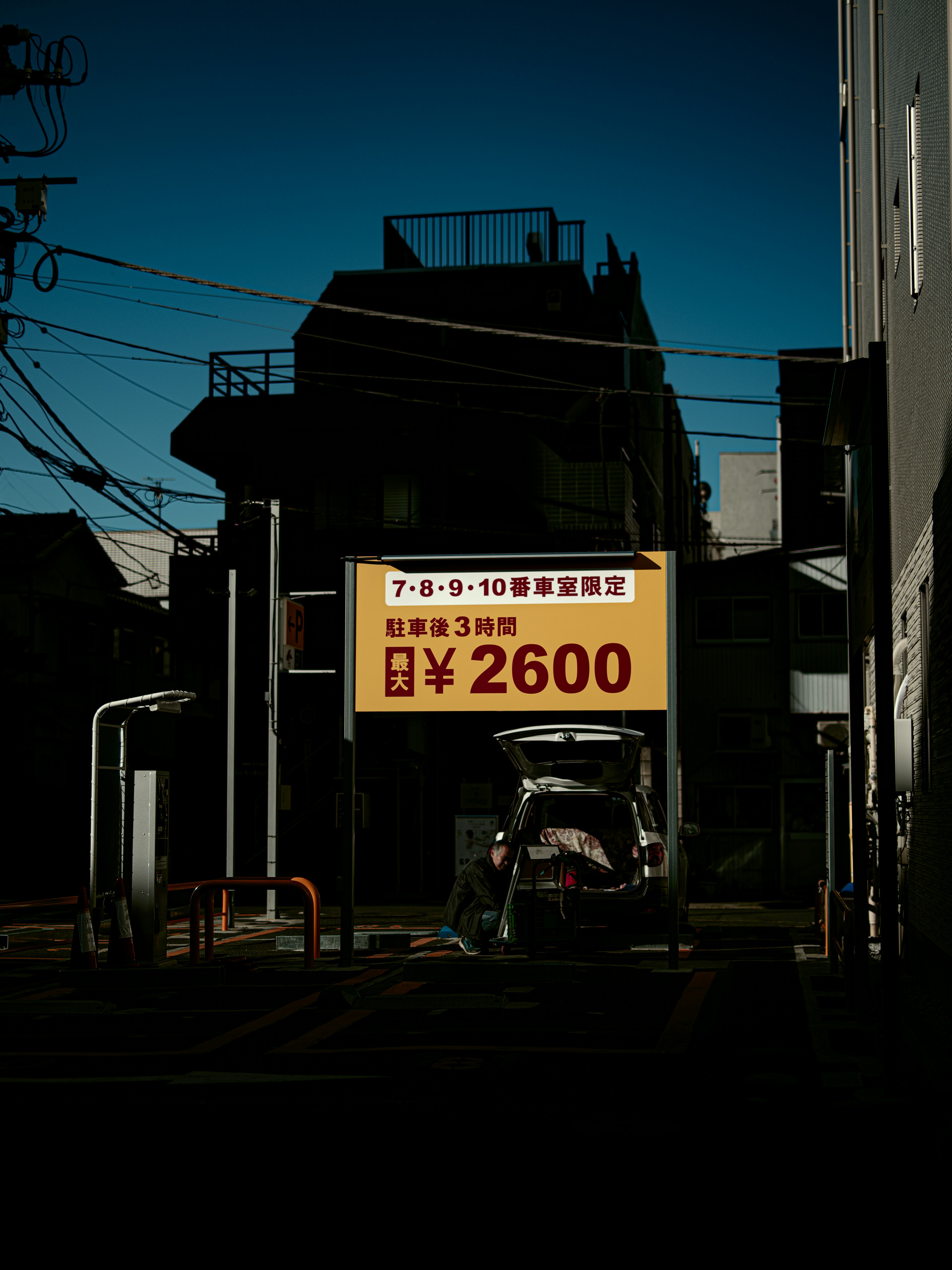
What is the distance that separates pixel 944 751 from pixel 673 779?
9.48ft

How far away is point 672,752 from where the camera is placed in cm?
1248

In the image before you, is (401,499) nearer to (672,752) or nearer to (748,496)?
(672,752)

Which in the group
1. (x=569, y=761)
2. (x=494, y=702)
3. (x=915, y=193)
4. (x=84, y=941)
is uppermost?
(x=915, y=193)

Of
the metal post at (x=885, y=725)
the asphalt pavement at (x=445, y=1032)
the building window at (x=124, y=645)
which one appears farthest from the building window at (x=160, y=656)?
the metal post at (x=885, y=725)

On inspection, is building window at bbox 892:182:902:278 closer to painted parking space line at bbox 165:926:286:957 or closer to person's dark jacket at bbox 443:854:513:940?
person's dark jacket at bbox 443:854:513:940

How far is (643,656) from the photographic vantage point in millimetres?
12711

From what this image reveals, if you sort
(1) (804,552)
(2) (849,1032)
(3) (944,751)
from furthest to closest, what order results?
1. (1) (804,552)
2. (3) (944,751)
3. (2) (849,1032)

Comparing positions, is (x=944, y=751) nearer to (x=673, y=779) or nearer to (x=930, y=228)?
(x=673, y=779)

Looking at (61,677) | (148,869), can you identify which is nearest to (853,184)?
Answer: (148,869)

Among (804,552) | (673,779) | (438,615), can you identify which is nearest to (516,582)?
(438,615)

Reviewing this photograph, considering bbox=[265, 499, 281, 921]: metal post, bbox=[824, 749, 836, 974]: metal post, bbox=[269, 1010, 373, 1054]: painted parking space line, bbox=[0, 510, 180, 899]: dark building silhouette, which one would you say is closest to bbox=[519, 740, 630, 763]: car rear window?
bbox=[265, 499, 281, 921]: metal post

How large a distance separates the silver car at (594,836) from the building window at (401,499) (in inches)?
564

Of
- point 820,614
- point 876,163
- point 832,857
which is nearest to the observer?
point 832,857

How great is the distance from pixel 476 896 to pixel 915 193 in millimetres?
8220
